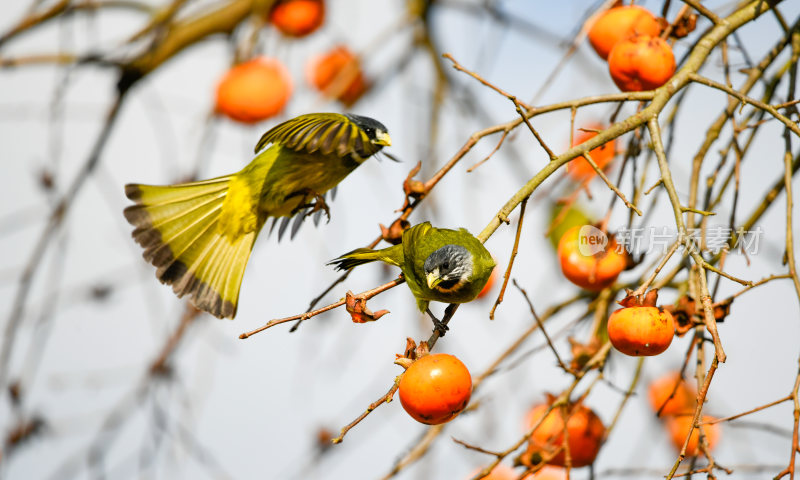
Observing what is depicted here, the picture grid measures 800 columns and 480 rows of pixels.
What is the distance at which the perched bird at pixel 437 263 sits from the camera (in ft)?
6.84

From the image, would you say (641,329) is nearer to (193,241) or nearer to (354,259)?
(354,259)

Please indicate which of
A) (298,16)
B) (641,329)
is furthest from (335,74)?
(641,329)

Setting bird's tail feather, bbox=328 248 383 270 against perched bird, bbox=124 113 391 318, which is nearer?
bird's tail feather, bbox=328 248 383 270

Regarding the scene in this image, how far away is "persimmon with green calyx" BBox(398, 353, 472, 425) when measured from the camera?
1473mm

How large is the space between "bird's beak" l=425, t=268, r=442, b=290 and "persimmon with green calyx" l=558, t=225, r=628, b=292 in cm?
32

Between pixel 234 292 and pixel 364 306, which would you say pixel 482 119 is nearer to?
pixel 234 292

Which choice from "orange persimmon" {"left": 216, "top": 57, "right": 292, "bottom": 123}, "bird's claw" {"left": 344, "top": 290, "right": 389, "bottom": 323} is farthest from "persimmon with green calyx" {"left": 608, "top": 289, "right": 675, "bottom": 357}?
"orange persimmon" {"left": 216, "top": 57, "right": 292, "bottom": 123}

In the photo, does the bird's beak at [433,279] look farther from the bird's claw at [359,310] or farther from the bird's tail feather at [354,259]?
the bird's claw at [359,310]

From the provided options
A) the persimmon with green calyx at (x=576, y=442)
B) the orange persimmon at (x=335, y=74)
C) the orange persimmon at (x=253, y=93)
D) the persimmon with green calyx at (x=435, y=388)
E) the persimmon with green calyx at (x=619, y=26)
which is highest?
the orange persimmon at (x=335, y=74)

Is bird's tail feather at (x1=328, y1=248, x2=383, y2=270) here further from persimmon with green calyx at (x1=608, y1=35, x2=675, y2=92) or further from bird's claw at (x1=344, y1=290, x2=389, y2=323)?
persimmon with green calyx at (x1=608, y1=35, x2=675, y2=92)

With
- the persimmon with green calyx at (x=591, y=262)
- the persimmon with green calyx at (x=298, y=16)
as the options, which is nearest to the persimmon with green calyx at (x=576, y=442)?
the persimmon with green calyx at (x=591, y=262)

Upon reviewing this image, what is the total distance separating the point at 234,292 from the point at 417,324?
0.90 m

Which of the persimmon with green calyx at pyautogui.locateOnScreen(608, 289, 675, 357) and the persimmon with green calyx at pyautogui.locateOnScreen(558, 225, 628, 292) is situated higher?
the persimmon with green calyx at pyautogui.locateOnScreen(558, 225, 628, 292)

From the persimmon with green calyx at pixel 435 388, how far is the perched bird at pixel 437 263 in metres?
0.54
